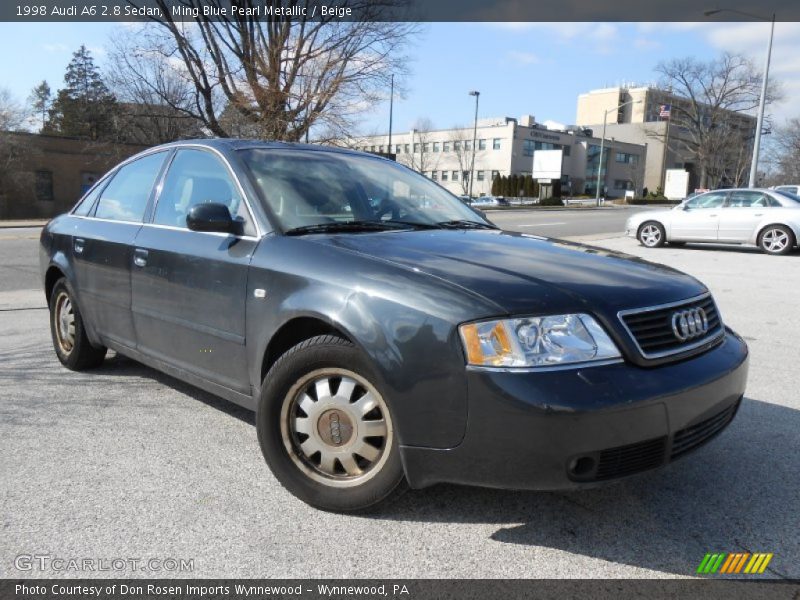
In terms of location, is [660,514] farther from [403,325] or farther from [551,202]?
[551,202]

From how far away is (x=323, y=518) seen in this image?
106 inches

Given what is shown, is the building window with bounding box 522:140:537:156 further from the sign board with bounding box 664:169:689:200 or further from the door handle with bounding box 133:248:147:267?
the door handle with bounding box 133:248:147:267

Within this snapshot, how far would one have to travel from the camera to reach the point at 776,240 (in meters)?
13.8

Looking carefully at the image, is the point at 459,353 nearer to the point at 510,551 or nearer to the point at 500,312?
the point at 500,312

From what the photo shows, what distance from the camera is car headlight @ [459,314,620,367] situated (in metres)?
2.28

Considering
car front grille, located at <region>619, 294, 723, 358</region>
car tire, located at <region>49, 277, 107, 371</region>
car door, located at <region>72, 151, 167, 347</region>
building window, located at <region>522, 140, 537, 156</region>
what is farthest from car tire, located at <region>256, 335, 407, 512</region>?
building window, located at <region>522, 140, 537, 156</region>

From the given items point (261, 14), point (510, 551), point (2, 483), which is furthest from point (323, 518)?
point (261, 14)

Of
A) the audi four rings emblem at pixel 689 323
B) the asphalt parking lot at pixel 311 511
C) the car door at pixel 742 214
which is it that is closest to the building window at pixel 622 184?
the car door at pixel 742 214

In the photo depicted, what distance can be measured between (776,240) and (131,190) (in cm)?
1361

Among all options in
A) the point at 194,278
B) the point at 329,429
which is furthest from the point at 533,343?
the point at 194,278

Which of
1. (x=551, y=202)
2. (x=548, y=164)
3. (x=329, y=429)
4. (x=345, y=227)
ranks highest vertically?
(x=548, y=164)

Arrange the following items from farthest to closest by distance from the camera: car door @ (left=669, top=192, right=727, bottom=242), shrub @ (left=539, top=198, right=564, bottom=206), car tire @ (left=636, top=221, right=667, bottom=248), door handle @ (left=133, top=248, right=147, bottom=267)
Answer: shrub @ (left=539, top=198, right=564, bottom=206) → car tire @ (left=636, top=221, right=667, bottom=248) → car door @ (left=669, top=192, right=727, bottom=242) → door handle @ (left=133, top=248, right=147, bottom=267)

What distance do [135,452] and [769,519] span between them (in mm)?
2958

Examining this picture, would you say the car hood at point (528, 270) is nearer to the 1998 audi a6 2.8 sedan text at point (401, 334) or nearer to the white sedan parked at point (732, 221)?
the 1998 audi a6 2.8 sedan text at point (401, 334)
